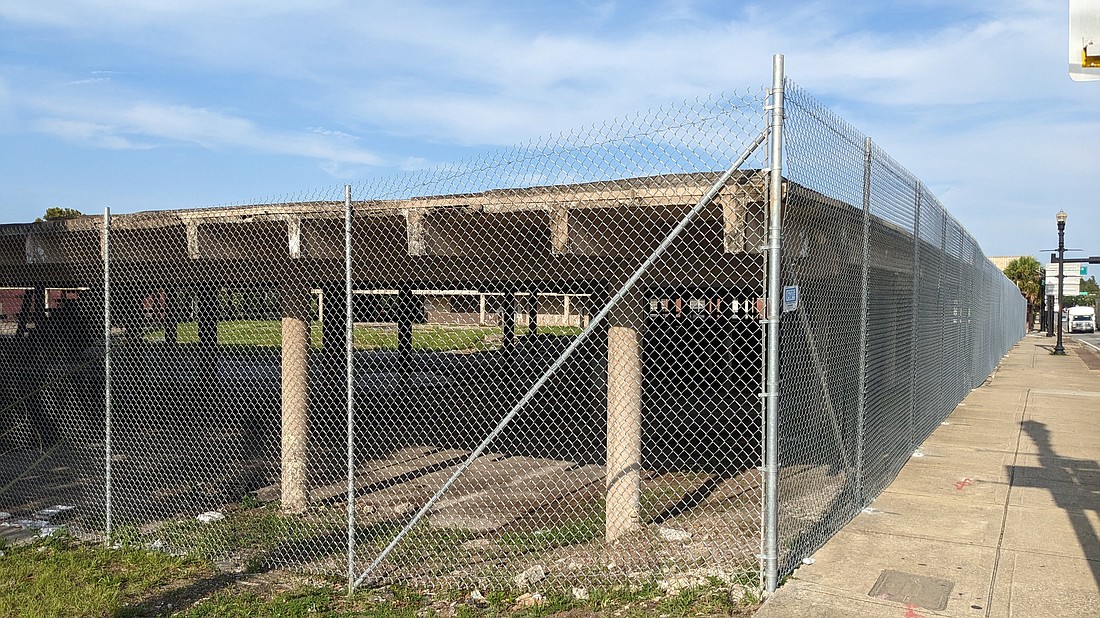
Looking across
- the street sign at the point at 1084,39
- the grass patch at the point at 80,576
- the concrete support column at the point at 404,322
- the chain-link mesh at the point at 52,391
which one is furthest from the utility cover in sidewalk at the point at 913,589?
the concrete support column at the point at 404,322

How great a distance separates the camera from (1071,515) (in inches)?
256

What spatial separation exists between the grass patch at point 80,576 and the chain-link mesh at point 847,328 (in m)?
4.28

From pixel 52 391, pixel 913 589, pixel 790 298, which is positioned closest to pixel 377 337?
pixel 52 391

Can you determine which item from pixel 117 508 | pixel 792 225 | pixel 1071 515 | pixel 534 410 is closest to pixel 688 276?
pixel 792 225

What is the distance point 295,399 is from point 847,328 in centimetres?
488

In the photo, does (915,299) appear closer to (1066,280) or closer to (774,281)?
(774,281)

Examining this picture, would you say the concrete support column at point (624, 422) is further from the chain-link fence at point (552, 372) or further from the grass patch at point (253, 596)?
the grass patch at point (253, 596)

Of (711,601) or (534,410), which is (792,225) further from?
(534,410)

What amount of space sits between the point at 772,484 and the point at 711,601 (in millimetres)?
807

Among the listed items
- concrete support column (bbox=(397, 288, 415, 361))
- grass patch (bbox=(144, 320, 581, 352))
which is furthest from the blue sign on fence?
concrete support column (bbox=(397, 288, 415, 361))

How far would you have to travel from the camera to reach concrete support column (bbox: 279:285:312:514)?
25.1 feet

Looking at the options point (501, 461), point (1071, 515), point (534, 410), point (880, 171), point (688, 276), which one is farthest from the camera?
point (534, 410)

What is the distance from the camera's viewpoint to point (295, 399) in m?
7.64

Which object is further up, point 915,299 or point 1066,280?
point 1066,280
